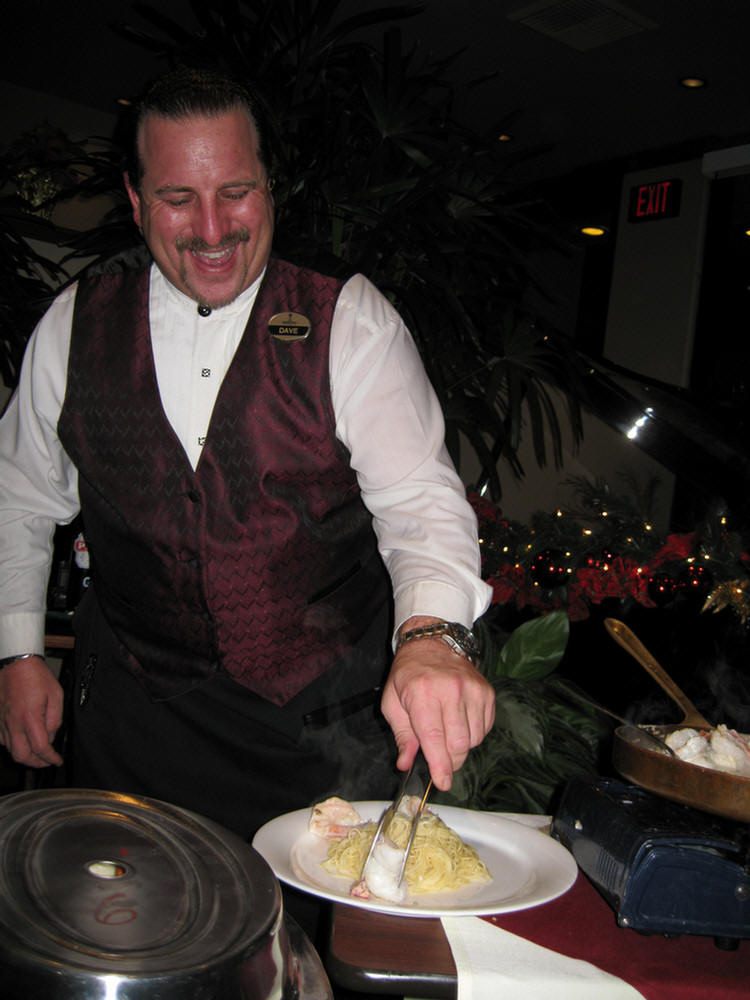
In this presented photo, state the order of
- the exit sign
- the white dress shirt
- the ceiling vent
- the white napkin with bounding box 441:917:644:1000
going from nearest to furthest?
the white napkin with bounding box 441:917:644:1000, the white dress shirt, the ceiling vent, the exit sign

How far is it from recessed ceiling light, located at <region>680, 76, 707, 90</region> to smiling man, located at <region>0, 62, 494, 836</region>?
444 cm

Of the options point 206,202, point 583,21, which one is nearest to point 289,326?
point 206,202

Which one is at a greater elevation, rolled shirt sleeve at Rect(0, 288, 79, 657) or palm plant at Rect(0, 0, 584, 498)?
palm plant at Rect(0, 0, 584, 498)

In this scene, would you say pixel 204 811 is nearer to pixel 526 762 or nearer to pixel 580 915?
pixel 580 915

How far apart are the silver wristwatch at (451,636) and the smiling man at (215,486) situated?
218 mm

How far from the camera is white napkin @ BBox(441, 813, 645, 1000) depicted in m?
0.85

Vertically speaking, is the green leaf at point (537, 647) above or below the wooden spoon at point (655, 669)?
below

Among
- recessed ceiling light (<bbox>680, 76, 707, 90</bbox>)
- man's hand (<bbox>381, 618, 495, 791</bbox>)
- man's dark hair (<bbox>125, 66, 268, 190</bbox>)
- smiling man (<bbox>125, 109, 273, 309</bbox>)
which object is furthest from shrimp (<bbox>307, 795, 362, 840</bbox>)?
recessed ceiling light (<bbox>680, 76, 707, 90</bbox>)

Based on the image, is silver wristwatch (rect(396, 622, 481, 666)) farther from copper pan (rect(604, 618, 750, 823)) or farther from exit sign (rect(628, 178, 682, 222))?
exit sign (rect(628, 178, 682, 222))

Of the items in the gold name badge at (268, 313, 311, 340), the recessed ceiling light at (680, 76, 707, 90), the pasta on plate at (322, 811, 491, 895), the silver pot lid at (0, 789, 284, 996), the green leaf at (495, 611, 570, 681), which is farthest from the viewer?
the recessed ceiling light at (680, 76, 707, 90)

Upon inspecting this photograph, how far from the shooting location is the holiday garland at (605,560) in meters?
2.96

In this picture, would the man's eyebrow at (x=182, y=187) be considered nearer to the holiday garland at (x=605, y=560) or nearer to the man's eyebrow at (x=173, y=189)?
the man's eyebrow at (x=173, y=189)

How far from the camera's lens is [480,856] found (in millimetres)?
1062

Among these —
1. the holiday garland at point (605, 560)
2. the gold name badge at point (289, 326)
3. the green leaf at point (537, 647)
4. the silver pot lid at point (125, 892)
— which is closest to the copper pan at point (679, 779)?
the silver pot lid at point (125, 892)
